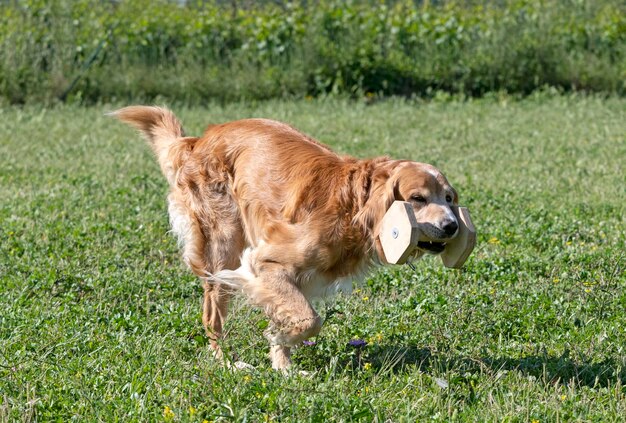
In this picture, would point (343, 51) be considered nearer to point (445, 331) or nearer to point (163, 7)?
point (163, 7)

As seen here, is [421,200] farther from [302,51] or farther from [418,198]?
[302,51]

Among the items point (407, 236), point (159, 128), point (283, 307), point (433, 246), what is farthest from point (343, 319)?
point (159, 128)

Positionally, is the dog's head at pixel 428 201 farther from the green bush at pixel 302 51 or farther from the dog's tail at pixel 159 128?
the green bush at pixel 302 51

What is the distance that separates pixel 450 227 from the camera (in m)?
4.57

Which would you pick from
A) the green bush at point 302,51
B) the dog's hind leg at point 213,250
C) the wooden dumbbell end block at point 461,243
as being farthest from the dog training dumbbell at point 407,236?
the green bush at point 302,51

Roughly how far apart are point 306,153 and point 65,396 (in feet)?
6.59

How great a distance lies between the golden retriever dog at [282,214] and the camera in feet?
15.7

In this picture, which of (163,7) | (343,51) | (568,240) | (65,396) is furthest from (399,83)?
(65,396)

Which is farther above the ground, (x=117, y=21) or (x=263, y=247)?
(x=263, y=247)

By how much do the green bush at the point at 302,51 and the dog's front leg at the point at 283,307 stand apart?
1114cm

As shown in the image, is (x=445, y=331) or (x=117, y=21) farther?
(x=117, y=21)

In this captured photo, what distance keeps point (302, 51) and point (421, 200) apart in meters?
11.8

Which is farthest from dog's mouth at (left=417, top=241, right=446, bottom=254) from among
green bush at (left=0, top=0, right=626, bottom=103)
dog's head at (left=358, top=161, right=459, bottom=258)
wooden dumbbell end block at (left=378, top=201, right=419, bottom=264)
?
green bush at (left=0, top=0, right=626, bottom=103)

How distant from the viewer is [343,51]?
53.1ft
